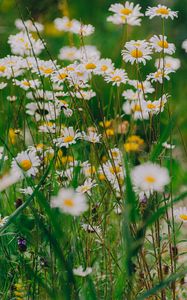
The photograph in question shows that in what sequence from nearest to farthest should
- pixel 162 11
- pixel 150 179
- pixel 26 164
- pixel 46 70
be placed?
pixel 150 179, pixel 26 164, pixel 162 11, pixel 46 70

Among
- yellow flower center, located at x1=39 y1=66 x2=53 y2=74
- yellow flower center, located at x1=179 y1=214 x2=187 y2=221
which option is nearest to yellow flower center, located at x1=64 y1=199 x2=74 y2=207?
yellow flower center, located at x1=179 y1=214 x2=187 y2=221

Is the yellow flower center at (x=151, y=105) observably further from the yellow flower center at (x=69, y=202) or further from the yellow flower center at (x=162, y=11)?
the yellow flower center at (x=69, y=202)

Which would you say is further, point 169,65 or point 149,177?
point 169,65

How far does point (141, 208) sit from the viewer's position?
59.3 inches

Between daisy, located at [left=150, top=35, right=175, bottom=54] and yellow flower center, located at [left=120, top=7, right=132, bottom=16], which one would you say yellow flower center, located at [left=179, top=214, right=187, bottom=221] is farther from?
yellow flower center, located at [left=120, top=7, right=132, bottom=16]

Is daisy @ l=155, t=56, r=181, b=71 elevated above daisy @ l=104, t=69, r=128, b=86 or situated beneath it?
elevated above

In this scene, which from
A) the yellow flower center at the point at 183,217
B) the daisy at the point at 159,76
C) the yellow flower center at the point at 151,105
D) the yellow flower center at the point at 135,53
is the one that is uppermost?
the yellow flower center at the point at 135,53

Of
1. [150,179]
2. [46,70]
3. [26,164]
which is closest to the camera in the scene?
[150,179]

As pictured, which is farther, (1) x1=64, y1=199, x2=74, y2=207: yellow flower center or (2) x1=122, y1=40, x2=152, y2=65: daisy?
(2) x1=122, y1=40, x2=152, y2=65: daisy

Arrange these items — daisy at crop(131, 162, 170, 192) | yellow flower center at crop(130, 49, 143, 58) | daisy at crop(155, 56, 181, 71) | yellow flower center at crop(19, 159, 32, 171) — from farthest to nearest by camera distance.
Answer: daisy at crop(155, 56, 181, 71), yellow flower center at crop(130, 49, 143, 58), yellow flower center at crop(19, 159, 32, 171), daisy at crop(131, 162, 170, 192)

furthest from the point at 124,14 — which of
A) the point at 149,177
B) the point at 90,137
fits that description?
the point at 149,177

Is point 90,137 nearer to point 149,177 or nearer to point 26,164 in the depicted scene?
point 26,164

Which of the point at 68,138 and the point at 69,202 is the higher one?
the point at 68,138

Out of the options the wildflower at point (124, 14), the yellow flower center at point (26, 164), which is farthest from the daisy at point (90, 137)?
the wildflower at point (124, 14)
